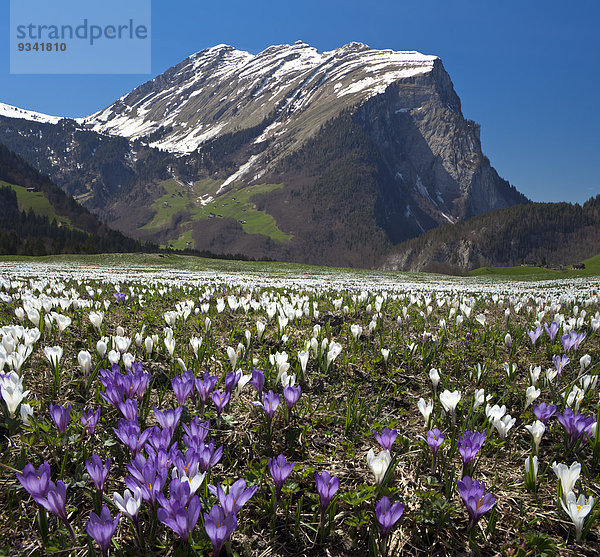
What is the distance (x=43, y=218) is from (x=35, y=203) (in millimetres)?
28855

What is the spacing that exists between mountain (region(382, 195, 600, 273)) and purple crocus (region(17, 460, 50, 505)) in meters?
180

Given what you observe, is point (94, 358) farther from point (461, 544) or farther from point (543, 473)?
point (543, 473)

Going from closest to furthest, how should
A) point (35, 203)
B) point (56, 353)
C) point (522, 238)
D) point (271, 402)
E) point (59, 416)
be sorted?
point (59, 416)
point (271, 402)
point (56, 353)
point (35, 203)
point (522, 238)

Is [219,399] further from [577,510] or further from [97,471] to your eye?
[577,510]

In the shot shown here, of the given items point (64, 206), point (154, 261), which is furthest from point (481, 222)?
point (64, 206)

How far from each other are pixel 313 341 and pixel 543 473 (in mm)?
2168

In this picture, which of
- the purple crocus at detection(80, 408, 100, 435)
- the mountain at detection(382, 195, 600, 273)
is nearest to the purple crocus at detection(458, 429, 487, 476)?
the purple crocus at detection(80, 408, 100, 435)

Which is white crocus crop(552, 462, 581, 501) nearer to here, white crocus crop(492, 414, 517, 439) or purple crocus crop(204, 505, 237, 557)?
white crocus crop(492, 414, 517, 439)

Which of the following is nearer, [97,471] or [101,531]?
[101,531]

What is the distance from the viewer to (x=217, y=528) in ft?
4.44

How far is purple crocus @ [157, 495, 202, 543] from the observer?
1.36 m

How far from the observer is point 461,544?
69.7 inches

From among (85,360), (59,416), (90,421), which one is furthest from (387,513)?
(85,360)

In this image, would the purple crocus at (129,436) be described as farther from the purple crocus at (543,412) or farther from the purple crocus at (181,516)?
the purple crocus at (543,412)
